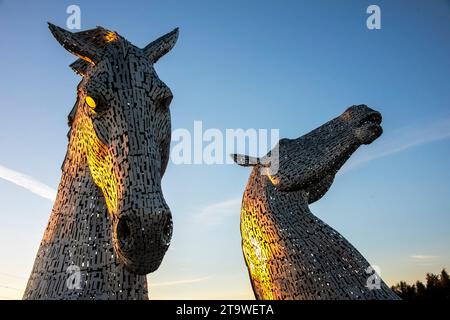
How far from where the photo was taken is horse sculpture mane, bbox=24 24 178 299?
1964mm

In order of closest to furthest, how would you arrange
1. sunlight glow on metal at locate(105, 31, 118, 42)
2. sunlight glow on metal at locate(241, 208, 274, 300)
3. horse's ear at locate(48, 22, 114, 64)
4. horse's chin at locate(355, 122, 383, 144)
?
1. horse's ear at locate(48, 22, 114, 64)
2. sunlight glow on metal at locate(105, 31, 118, 42)
3. sunlight glow on metal at locate(241, 208, 274, 300)
4. horse's chin at locate(355, 122, 383, 144)

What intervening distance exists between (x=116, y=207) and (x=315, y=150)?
9.31 ft

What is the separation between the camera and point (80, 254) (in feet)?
7.30

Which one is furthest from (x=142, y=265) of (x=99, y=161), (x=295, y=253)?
(x=295, y=253)

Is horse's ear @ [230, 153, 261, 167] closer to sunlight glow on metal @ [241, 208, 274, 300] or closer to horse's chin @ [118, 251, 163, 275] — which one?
sunlight glow on metal @ [241, 208, 274, 300]

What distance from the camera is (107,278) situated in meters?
2.19

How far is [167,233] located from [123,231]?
19 centimetres

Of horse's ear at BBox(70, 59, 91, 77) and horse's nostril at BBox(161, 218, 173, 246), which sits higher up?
horse's ear at BBox(70, 59, 91, 77)

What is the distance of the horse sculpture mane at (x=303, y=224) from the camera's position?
3.88m

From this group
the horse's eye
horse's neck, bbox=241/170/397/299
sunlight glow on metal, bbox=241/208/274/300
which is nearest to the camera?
the horse's eye

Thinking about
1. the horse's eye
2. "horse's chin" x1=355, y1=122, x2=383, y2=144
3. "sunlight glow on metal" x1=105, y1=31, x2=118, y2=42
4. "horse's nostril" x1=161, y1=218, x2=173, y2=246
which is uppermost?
"horse's chin" x1=355, y1=122, x2=383, y2=144

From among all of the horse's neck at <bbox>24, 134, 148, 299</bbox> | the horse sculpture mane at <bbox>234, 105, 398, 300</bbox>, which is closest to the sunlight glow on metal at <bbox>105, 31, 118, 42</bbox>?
the horse's neck at <bbox>24, 134, 148, 299</bbox>

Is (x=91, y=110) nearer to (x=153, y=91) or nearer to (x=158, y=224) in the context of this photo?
(x=153, y=91)
